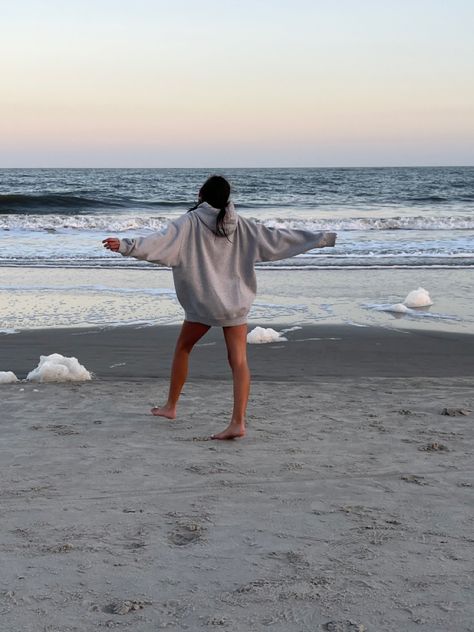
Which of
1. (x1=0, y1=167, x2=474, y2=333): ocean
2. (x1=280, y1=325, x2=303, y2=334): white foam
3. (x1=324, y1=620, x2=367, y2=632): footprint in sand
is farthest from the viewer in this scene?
(x1=0, y1=167, x2=474, y2=333): ocean

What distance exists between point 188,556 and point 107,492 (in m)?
0.85

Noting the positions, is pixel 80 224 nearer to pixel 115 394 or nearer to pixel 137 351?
pixel 137 351

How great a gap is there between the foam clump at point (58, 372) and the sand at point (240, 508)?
0.47ft

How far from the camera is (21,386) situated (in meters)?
6.33

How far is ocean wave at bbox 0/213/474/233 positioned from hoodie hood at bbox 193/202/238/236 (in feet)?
68.3

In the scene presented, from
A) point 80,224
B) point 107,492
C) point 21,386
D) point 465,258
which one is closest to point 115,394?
point 21,386

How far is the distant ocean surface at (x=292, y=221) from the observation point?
17047 mm

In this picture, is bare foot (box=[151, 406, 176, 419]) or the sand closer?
the sand

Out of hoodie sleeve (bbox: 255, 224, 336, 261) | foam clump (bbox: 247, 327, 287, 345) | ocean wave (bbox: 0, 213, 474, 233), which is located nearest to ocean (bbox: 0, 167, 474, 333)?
ocean wave (bbox: 0, 213, 474, 233)

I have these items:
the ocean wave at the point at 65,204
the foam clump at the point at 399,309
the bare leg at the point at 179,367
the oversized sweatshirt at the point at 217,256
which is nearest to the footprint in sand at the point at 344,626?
the oversized sweatshirt at the point at 217,256

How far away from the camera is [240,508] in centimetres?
384

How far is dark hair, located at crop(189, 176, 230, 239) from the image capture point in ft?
16.3

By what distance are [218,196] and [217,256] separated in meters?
0.35

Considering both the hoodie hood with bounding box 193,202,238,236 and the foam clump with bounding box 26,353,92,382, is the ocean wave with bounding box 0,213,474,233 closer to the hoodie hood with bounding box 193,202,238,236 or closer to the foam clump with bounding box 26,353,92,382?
the foam clump with bounding box 26,353,92,382
